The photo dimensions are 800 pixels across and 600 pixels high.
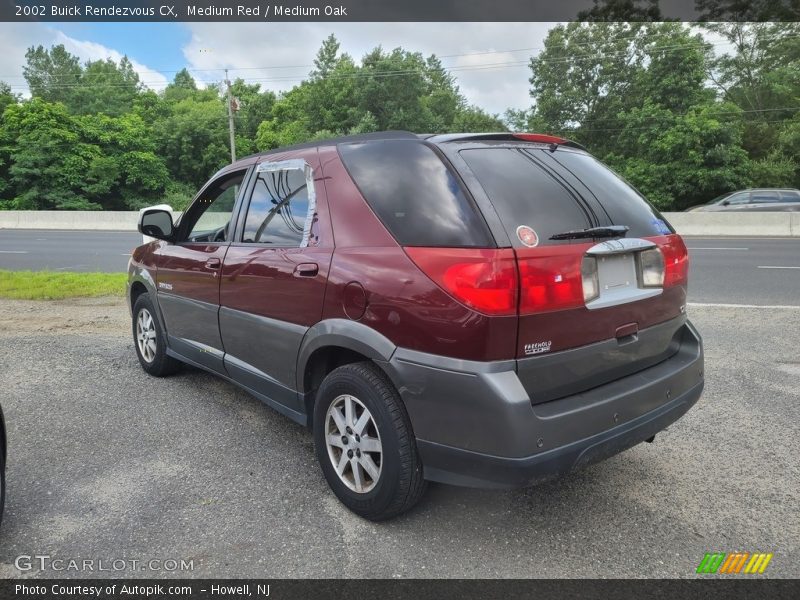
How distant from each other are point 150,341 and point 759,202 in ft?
72.1

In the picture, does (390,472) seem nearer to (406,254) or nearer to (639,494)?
(406,254)

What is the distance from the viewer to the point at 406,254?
241 centimetres

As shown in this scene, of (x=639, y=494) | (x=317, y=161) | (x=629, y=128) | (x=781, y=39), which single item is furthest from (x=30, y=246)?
(x=781, y=39)

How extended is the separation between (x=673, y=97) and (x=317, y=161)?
32761mm

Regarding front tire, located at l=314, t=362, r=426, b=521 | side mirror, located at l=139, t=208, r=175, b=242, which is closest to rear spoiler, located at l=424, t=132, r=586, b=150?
front tire, located at l=314, t=362, r=426, b=521

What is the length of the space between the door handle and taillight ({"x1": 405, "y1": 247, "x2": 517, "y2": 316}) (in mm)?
833

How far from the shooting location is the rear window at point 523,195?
232 centimetres

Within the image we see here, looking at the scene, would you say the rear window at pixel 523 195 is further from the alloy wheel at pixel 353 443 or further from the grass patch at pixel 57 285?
the grass patch at pixel 57 285

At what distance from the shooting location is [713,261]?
38.1 ft

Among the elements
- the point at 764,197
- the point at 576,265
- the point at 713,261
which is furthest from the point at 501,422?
the point at 764,197

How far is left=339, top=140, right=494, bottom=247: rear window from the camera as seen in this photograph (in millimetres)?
2311

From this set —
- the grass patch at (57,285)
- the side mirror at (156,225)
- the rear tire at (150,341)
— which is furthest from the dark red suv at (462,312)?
the grass patch at (57,285)

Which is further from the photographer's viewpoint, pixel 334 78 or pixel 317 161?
pixel 334 78

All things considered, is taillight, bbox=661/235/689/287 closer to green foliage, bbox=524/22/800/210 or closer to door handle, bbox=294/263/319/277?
door handle, bbox=294/263/319/277
